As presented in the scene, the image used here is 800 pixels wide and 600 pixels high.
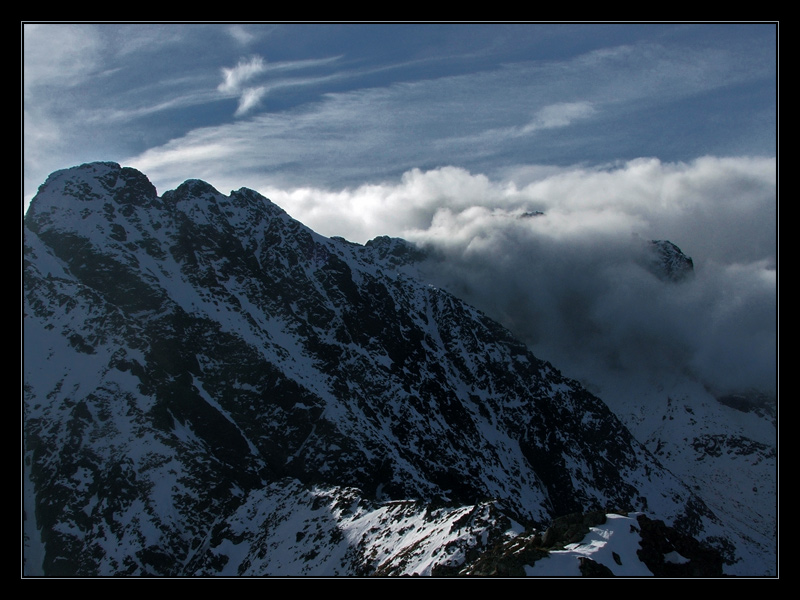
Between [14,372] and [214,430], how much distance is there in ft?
472

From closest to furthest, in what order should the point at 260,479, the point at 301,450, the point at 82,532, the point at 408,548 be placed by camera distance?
the point at 408,548
the point at 82,532
the point at 260,479
the point at 301,450

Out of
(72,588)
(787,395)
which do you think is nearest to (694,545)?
(787,395)

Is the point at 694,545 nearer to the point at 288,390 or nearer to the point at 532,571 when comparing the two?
the point at 532,571

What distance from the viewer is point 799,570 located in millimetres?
43969

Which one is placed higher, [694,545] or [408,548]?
[694,545]

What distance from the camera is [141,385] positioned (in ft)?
576

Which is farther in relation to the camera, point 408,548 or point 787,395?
point 408,548

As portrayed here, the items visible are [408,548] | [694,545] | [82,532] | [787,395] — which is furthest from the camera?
[82,532]

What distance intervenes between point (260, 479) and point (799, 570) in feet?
466
